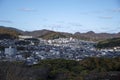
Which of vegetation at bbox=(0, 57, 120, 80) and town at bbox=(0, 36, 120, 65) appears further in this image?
town at bbox=(0, 36, 120, 65)

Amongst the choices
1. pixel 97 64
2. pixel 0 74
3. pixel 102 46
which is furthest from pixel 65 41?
pixel 0 74

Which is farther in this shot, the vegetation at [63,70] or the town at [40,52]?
the town at [40,52]

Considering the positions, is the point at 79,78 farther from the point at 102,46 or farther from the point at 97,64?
the point at 102,46

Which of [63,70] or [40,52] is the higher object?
[40,52]

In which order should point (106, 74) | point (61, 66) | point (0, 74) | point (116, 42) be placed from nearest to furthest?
point (0, 74), point (106, 74), point (61, 66), point (116, 42)

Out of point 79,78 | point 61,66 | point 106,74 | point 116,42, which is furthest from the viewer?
point 116,42

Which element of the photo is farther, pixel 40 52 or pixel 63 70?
Result: pixel 40 52

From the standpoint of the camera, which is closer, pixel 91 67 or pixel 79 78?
pixel 79 78

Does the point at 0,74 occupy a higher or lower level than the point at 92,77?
higher

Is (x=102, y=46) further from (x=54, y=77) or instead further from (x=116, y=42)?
(x=54, y=77)
